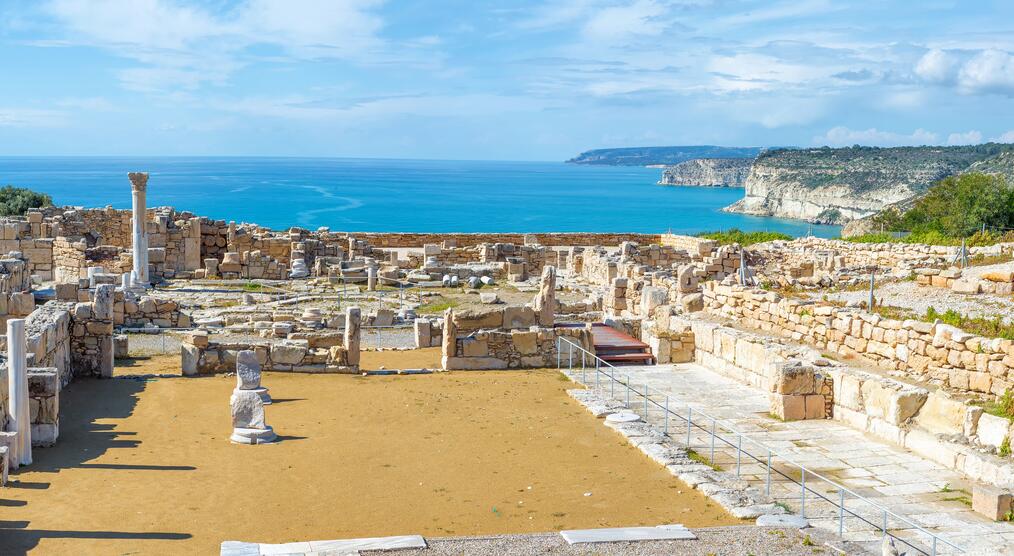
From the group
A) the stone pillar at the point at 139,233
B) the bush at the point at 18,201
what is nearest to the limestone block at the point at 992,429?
the stone pillar at the point at 139,233

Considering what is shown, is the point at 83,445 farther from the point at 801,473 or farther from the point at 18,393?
the point at 801,473

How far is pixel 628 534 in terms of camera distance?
9359mm

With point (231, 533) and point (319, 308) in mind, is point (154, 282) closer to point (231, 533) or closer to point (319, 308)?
point (319, 308)

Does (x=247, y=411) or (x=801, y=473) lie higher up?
(x=247, y=411)

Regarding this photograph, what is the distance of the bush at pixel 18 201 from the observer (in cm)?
5069

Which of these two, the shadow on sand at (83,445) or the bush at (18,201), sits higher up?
the bush at (18,201)

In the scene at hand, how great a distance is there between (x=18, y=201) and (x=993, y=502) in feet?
174

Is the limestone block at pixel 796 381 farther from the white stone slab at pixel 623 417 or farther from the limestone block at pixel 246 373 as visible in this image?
the limestone block at pixel 246 373

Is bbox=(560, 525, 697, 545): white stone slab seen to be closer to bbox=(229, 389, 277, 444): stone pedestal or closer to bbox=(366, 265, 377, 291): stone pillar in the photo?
bbox=(229, 389, 277, 444): stone pedestal

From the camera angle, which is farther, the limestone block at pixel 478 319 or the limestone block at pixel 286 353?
the limestone block at pixel 478 319

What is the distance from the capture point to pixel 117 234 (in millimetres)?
42625

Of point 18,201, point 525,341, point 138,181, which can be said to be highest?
point 138,181

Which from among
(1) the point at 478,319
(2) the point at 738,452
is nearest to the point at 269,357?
(1) the point at 478,319

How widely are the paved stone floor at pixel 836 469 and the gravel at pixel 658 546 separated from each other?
22.1 inches
